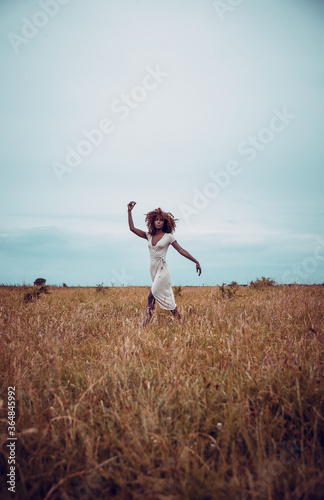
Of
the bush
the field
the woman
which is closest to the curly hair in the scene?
the woman

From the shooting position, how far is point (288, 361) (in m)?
3.04

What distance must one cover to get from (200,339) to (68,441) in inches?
101

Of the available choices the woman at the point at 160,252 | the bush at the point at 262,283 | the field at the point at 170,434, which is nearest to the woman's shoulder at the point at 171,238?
the woman at the point at 160,252

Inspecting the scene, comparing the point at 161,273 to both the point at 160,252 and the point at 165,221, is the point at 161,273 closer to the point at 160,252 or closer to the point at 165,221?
the point at 160,252

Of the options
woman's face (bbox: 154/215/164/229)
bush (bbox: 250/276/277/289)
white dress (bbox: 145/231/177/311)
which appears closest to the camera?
white dress (bbox: 145/231/177/311)

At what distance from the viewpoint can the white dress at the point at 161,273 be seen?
5.68 metres

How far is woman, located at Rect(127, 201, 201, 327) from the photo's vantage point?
570cm

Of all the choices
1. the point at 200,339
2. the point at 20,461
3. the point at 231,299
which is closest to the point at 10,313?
the point at 200,339

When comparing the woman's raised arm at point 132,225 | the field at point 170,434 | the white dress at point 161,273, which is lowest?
the field at point 170,434

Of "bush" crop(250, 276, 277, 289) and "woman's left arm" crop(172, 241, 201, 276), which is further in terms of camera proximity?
"bush" crop(250, 276, 277, 289)

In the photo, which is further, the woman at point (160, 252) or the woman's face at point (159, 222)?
the woman's face at point (159, 222)

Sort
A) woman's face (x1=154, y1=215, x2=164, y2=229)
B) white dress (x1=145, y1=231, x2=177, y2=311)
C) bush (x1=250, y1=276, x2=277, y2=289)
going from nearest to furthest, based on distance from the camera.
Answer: white dress (x1=145, y1=231, x2=177, y2=311) → woman's face (x1=154, y1=215, x2=164, y2=229) → bush (x1=250, y1=276, x2=277, y2=289)

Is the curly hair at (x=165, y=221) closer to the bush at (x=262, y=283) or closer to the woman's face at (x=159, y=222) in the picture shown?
the woman's face at (x=159, y=222)

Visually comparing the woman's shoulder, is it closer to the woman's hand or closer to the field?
the woman's hand
